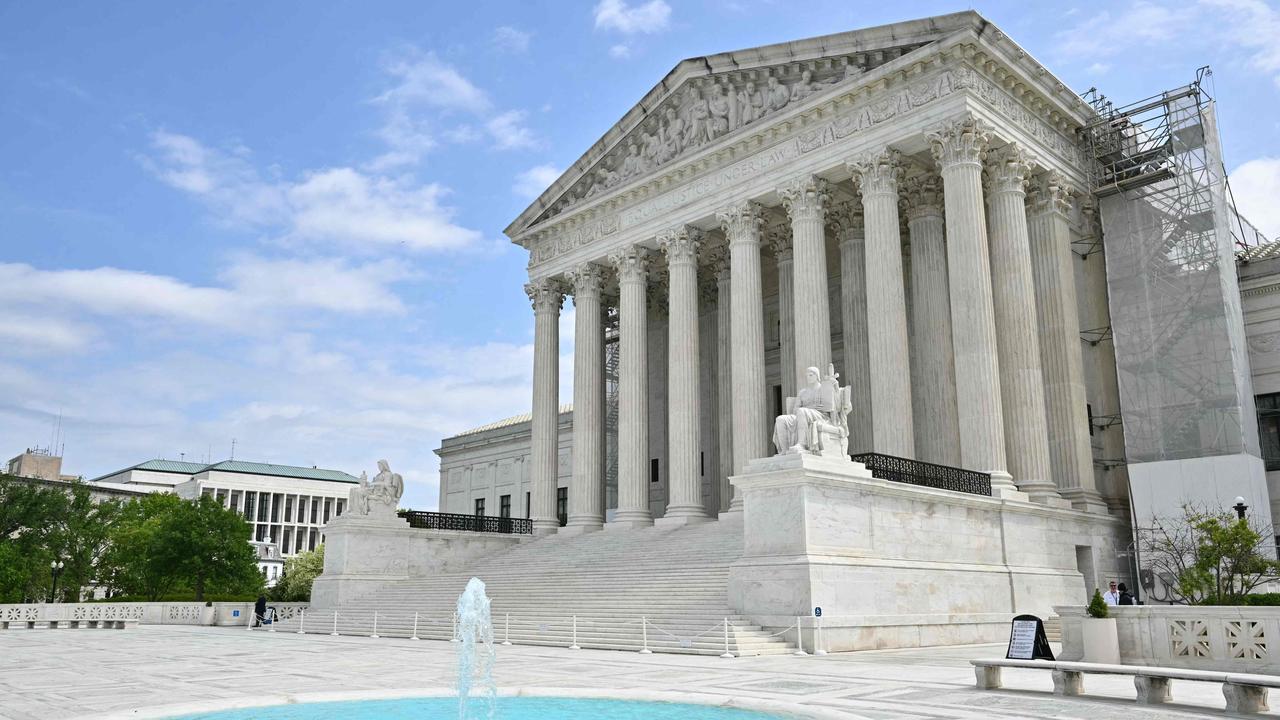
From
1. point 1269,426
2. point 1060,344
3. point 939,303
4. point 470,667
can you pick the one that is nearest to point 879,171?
point 939,303

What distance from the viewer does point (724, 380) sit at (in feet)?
149

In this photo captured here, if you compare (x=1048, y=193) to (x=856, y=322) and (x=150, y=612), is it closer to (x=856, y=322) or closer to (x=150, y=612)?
(x=856, y=322)

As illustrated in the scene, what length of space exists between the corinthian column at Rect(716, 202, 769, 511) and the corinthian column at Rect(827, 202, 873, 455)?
381 cm

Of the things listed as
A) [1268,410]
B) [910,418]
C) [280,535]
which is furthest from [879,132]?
[280,535]

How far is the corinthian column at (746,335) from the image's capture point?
36562 mm

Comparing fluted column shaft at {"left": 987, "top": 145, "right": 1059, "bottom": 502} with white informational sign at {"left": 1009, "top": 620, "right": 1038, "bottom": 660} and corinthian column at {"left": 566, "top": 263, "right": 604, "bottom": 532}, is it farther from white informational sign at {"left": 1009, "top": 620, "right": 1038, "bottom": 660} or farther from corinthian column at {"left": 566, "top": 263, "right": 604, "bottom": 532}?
corinthian column at {"left": 566, "top": 263, "right": 604, "bottom": 532}

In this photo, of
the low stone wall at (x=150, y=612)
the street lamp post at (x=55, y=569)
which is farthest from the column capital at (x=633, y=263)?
the street lamp post at (x=55, y=569)

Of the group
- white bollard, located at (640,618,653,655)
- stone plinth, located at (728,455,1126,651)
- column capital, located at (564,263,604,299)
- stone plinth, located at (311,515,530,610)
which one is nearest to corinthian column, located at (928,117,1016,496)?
stone plinth, located at (728,455,1126,651)

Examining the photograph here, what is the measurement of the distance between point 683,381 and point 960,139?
1375cm

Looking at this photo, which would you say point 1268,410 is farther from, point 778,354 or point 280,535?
point 280,535

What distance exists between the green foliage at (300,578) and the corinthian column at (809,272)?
42.1 meters

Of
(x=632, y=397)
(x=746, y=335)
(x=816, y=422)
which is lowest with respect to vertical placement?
(x=816, y=422)

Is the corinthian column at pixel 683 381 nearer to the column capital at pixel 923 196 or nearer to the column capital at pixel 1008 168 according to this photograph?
the column capital at pixel 923 196

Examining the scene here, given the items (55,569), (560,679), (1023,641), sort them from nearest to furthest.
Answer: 1. (1023,641)
2. (560,679)
3. (55,569)
